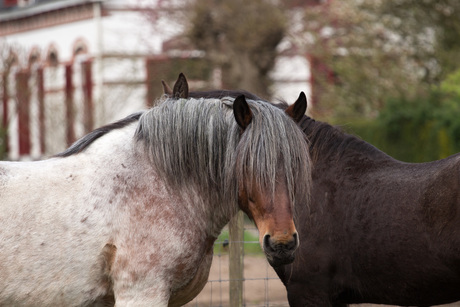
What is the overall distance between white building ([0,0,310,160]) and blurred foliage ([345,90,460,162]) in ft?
20.6

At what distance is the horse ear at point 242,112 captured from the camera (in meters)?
3.31

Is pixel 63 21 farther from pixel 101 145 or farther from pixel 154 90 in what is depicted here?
pixel 101 145

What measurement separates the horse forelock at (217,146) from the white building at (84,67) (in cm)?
1113

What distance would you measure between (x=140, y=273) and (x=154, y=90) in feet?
52.4

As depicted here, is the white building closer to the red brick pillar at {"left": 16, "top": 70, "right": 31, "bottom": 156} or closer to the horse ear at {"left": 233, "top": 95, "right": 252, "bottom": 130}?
the red brick pillar at {"left": 16, "top": 70, "right": 31, "bottom": 156}

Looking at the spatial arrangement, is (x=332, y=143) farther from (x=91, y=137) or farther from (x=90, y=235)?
(x=90, y=235)

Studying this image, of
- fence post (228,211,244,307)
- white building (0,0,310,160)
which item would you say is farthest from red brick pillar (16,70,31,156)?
fence post (228,211,244,307)

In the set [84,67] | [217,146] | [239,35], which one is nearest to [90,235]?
[217,146]

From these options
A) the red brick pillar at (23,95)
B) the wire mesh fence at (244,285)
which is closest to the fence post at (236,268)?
the wire mesh fence at (244,285)

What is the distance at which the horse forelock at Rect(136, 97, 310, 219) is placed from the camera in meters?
3.31

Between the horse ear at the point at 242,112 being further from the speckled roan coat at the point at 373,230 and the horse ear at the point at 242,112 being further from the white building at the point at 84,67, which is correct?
the white building at the point at 84,67

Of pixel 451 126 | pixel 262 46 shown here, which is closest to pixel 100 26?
pixel 262 46

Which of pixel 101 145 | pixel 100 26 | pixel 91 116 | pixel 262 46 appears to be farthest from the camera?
pixel 100 26

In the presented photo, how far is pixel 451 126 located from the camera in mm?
9984
